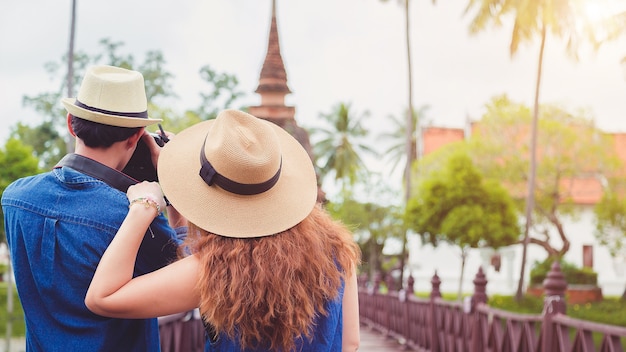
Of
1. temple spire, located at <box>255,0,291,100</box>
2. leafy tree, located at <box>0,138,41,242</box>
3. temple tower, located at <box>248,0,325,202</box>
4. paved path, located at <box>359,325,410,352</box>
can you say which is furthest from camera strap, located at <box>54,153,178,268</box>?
leafy tree, located at <box>0,138,41,242</box>

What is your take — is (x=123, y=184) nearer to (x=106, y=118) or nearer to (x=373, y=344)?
(x=106, y=118)

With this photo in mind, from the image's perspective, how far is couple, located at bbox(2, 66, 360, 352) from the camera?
7.08 feet

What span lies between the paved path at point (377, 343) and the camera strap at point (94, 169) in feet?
41.5

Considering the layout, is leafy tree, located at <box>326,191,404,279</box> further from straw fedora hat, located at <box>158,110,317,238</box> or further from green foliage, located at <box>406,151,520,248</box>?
straw fedora hat, located at <box>158,110,317,238</box>

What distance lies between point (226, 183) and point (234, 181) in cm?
2

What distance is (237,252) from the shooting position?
217 centimetres

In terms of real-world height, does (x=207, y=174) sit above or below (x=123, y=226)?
above

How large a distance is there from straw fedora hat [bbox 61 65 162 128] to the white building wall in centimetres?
3809

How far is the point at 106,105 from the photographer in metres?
2.38

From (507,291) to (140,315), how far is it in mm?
39148

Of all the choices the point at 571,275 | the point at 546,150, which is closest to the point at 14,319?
the point at 546,150

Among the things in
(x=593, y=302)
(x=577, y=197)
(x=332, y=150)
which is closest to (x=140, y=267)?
(x=593, y=302)

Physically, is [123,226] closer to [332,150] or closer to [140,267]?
[140,267]

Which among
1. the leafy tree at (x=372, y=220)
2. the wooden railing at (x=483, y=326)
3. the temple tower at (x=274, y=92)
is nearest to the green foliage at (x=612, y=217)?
the leafy tree at (x=372, y=220)
